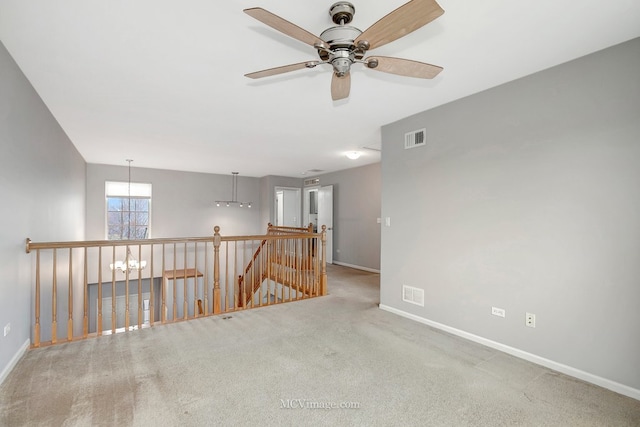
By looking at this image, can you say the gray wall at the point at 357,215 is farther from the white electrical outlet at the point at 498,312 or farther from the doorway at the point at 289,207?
the white electrical outlet at the point at 498,312

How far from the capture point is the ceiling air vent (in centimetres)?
347

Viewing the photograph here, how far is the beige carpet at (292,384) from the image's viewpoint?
1849mm

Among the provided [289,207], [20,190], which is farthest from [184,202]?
[20,190]

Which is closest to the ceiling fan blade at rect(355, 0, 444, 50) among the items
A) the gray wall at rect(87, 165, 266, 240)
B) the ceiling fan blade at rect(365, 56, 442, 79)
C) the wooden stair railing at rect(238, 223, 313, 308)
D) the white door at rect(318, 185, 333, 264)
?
the ceiling fan blade at rect(365, 56, 442, 79)

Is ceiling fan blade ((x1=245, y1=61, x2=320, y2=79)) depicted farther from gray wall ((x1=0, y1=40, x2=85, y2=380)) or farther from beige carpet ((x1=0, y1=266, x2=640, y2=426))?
beige carpet ((x1=0, y1=266, x2=640, y2=426))

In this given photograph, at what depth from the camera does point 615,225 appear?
217cm

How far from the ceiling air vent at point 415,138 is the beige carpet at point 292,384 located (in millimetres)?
2101

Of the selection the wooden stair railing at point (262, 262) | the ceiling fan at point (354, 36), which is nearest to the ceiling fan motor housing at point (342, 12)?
the ceiling fan at point (354, 36)

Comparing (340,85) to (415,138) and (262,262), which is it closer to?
(415,138)

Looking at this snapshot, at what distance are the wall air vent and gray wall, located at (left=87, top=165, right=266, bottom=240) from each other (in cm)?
593

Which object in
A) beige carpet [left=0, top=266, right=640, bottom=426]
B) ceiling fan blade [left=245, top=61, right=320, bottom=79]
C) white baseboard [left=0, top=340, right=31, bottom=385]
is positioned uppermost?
ceiling fan blade [left=245, top=61, right=320, bottom=79]

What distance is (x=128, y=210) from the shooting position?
7.34 m

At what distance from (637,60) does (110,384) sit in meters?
4.34

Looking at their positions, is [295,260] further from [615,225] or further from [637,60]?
[637,60]
